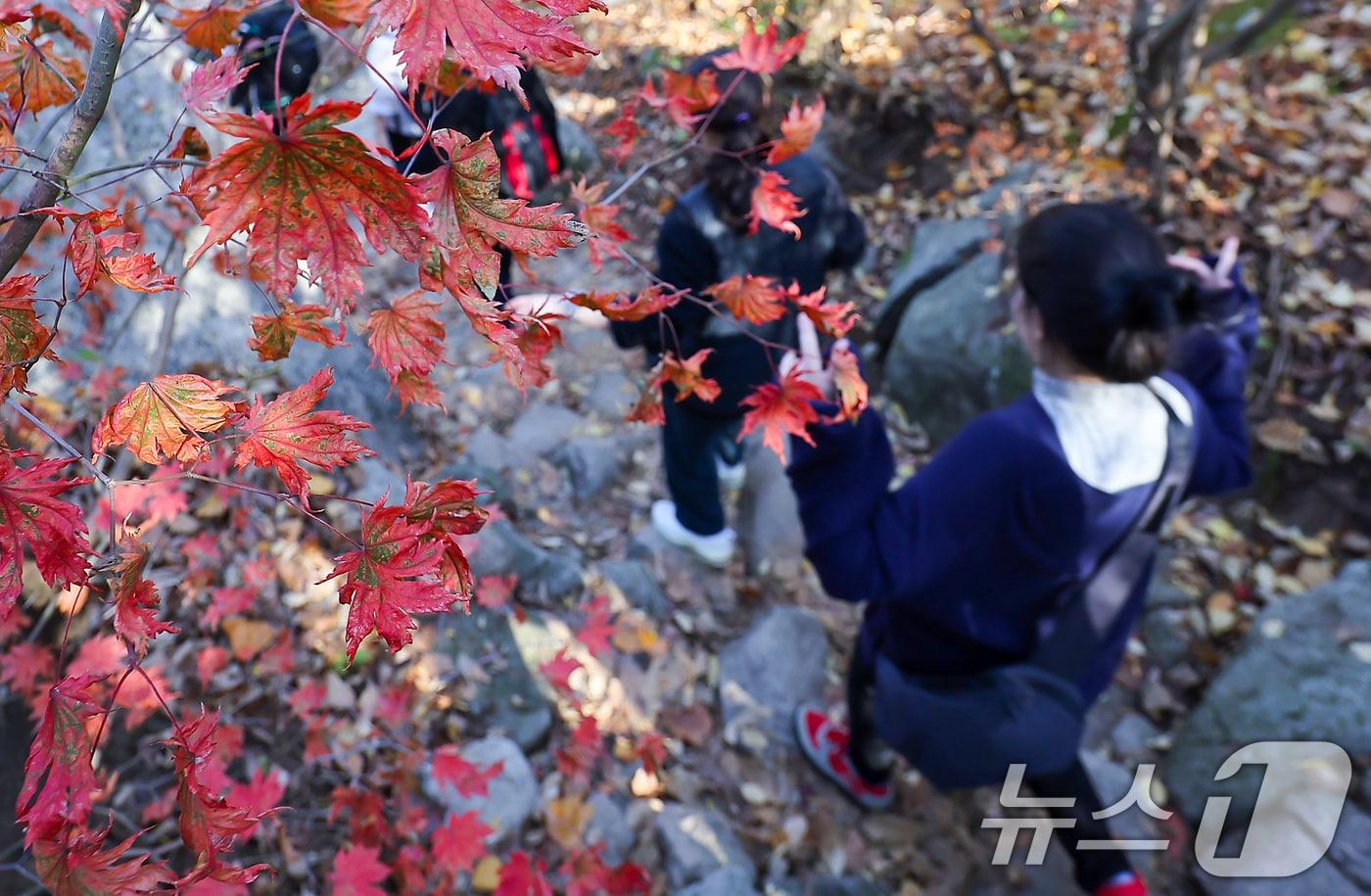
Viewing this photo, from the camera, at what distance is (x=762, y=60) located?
1658mm

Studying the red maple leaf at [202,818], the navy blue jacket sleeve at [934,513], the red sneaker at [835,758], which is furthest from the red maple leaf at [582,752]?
the red maple leaf at [202,818]

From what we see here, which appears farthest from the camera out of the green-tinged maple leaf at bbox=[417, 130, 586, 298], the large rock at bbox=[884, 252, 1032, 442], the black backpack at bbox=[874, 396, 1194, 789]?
the large rock at bbox=[884, 252, 1032, 442]

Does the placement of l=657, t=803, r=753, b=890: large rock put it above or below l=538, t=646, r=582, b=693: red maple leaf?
below

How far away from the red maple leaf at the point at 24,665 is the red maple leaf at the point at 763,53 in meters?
2.38

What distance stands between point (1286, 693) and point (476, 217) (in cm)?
326

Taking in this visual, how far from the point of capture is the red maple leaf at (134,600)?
842 millimetres

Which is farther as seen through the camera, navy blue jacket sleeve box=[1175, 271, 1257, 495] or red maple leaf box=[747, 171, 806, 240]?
navy blue jacket sleeve box=[1175, 271, 1257, 495]

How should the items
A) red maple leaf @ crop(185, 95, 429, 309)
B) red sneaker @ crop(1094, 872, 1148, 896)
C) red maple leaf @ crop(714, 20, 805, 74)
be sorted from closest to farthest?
1. red maple leaf @ crop(185, 95, 429, 309)
2. red maple leaf @ crop(714, 20, 805, 74)
3. red sneaker @ crop(1094, 872, 1148, 896)

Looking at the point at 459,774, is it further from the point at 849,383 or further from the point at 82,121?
the point at 82,121

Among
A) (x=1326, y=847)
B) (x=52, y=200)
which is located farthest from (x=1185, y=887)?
(x=52, y=200)

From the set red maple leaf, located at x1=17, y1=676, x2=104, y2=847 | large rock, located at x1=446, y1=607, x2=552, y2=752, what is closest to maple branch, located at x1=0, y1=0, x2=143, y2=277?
red maple leaf, located at x1=17, y1=676, x2=104, y2=847

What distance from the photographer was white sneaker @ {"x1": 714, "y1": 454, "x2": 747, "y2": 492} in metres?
4.12

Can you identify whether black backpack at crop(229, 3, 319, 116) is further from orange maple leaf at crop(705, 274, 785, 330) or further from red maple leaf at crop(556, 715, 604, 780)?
red maple leaf at crop(556, 715, 604, 780)

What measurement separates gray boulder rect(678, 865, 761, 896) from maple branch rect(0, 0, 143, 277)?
2.36 meters
